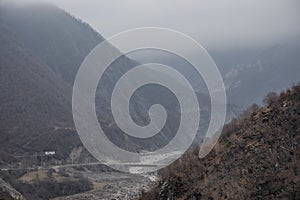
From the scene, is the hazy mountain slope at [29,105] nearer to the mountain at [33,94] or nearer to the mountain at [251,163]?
the mountain at [33,94]

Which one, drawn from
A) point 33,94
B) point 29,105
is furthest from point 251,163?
point 33,94

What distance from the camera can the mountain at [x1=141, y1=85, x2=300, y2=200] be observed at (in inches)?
1066

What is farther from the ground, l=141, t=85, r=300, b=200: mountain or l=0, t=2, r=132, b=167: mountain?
l=0, t=2, r=132, b=167: mountain

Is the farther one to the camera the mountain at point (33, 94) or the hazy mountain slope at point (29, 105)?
the hazy mountain slope at point (29, 105)

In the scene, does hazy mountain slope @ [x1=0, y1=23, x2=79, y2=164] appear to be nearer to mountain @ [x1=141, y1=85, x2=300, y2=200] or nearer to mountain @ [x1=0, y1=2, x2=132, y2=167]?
mountain @ [x1=0, y1=2, x2=132, y2=167]

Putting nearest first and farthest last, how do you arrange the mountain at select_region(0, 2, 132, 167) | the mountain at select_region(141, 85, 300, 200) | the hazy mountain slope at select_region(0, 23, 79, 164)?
the mountain at select_region(141, 85, 300, 200) → the mountain at select_region(0, 2, 132, 167) → the hazy mountain slope at select_region(0, 23, 79, 164)

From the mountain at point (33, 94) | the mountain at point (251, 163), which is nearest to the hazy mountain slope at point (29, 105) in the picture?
the mountain at point (33, 94)

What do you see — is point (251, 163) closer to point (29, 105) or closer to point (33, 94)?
point (29, 105)

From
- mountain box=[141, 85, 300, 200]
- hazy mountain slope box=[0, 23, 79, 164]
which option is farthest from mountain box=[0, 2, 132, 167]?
mountain box=[141, 85, 300, 200]

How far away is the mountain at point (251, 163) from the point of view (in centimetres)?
2708

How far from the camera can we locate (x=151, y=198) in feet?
116

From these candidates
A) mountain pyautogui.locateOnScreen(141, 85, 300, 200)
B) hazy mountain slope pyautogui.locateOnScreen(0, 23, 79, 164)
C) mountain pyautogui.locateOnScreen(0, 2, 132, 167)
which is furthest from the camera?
hazy mountain slope pyautogui.locateOnScreen(0, 23, 79, 164)

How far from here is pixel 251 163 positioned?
2970 cm

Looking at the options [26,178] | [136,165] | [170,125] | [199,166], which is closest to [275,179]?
[199,166]
